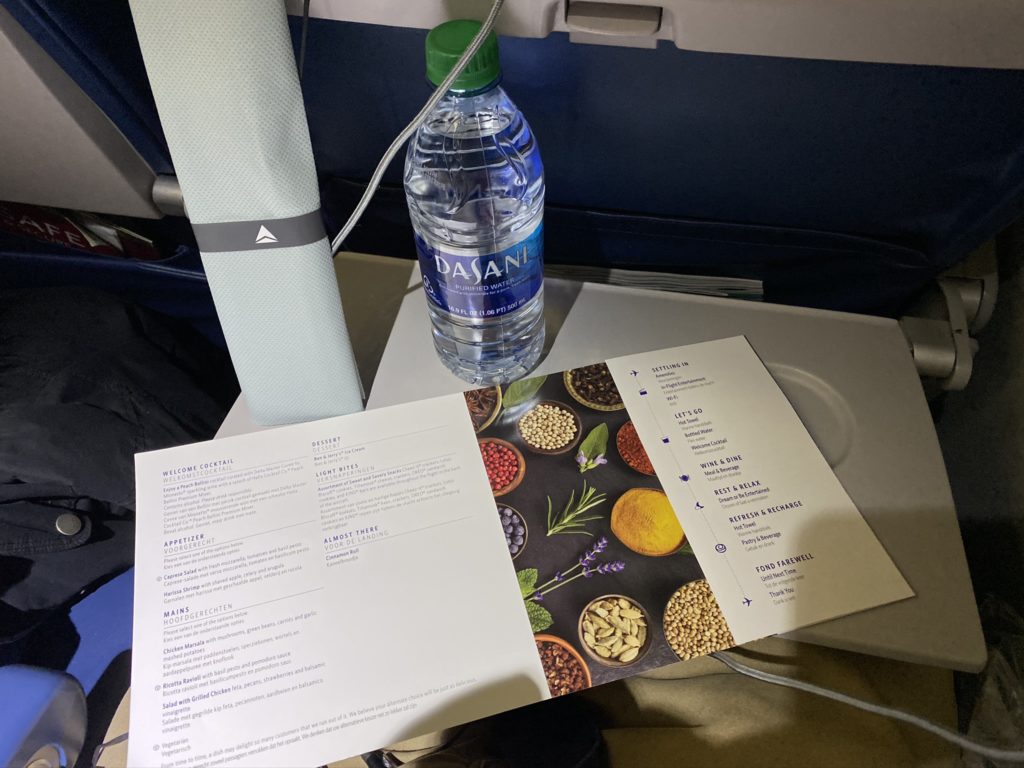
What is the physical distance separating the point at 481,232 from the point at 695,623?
16.0 inches

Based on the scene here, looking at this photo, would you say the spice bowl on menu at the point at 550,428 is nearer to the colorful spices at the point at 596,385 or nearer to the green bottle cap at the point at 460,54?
the colorful spices at the point at 596,385

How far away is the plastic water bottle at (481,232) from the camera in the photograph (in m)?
0.56

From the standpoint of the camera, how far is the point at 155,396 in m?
0.84

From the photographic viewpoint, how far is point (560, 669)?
1.61 feet

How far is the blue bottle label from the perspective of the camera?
543mm

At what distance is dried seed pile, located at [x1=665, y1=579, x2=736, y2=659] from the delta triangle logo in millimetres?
424

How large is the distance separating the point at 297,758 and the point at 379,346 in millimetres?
382

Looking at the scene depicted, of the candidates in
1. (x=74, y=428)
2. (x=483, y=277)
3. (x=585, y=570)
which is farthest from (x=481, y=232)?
(x=74, y=428)

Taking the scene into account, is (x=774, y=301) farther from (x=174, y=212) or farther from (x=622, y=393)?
(x=174, y=212)

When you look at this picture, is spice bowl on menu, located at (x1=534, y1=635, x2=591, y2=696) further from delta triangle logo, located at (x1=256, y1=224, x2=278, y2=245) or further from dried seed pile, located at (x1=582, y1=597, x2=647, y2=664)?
delta triangle logo, located at (x1=256, y1=224, x2=278, y2=245)

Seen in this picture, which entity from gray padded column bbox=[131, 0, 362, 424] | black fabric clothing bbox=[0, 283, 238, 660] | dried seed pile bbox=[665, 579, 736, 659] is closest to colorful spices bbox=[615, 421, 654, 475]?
dried seed pile bbox=[665, 579, 736, 659]

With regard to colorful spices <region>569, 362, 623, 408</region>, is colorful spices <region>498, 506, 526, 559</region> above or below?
below

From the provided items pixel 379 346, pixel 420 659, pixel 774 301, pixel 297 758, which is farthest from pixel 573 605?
pixel 774 301

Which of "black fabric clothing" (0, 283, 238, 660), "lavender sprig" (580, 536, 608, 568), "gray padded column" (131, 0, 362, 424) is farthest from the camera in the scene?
"black fabric clothing" (0, 283, 238, 660)
